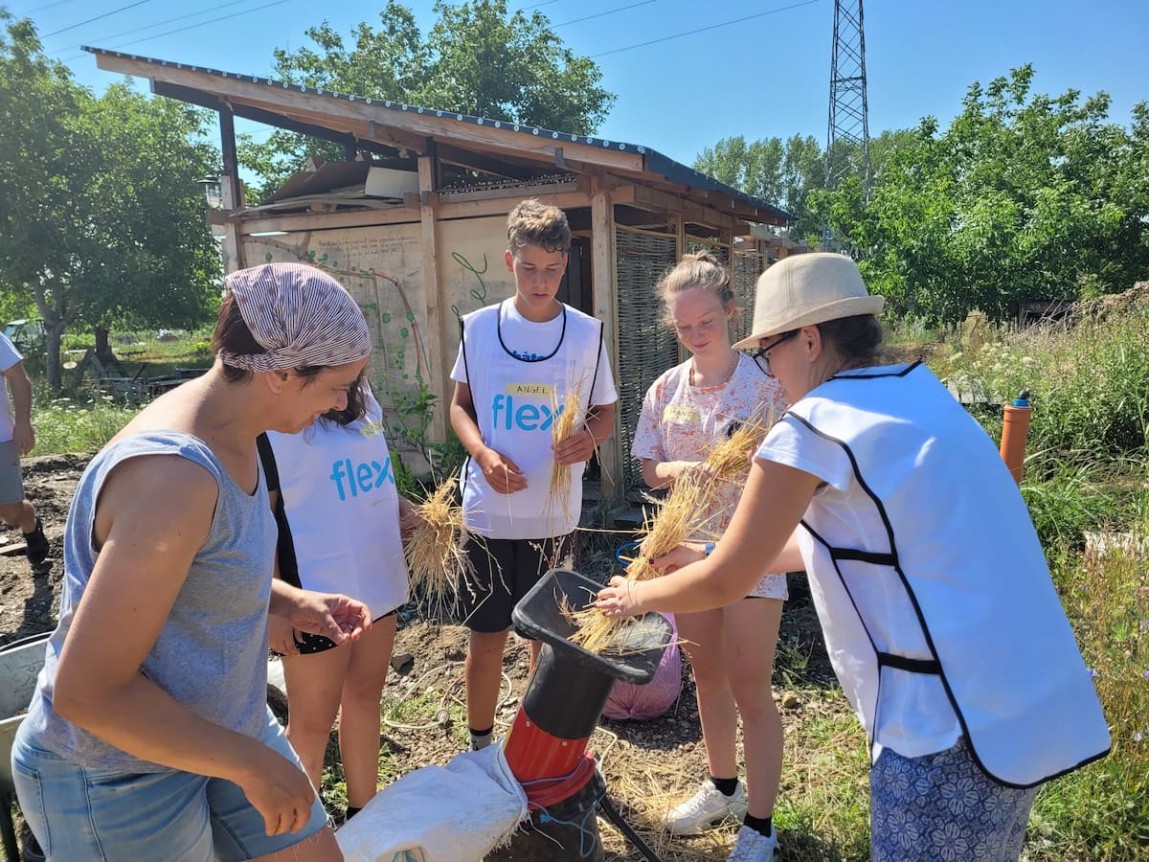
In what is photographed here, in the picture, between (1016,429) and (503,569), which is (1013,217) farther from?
(503,569)

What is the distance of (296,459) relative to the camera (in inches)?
86.0

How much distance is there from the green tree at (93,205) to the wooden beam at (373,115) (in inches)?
717

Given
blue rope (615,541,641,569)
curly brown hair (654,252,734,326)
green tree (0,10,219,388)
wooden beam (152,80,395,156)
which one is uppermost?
green tree (0,10,219,388)

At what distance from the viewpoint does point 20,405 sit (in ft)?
16.0

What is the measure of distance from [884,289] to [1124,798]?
1641cm

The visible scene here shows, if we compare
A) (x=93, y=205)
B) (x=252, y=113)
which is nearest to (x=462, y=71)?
(x=93, y=205)

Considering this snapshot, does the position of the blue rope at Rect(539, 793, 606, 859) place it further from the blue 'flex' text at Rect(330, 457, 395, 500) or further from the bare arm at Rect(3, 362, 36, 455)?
the bare arm at Rect(3, 362, 36, 455)

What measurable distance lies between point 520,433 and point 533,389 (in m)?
0.18

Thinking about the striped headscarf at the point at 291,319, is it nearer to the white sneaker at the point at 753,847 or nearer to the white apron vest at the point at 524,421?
the white apron vest at the point at 524,421

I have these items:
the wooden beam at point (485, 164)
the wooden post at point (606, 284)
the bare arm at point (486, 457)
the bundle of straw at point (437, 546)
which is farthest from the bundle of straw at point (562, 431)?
the wooden beam at point (485, 164)

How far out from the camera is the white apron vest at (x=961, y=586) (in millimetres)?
1321

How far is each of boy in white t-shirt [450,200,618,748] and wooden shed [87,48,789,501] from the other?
261cm

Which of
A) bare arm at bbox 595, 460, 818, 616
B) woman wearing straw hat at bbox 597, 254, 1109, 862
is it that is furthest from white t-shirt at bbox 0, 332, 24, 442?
woman wearing straw hat at bbox 597, 254, 1109, 862

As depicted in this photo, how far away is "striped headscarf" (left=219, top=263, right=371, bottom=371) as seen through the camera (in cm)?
130
